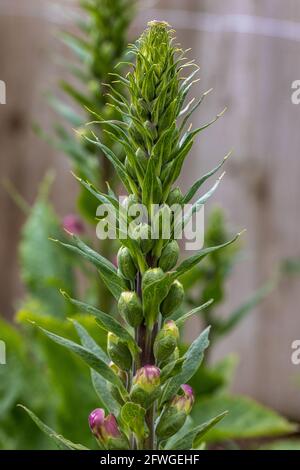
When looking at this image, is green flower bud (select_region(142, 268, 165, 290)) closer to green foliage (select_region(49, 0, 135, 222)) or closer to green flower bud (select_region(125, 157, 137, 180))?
green flower bud (select_region(125, 157, 137, 180))

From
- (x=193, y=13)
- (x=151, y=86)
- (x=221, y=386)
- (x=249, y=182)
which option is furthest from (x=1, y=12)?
(x=151, y=86)

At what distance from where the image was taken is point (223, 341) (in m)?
1.81

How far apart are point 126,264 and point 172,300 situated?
35 mm

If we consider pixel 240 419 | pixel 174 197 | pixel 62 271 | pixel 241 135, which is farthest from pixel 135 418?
pixel 241 135

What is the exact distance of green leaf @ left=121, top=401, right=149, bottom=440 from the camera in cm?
43

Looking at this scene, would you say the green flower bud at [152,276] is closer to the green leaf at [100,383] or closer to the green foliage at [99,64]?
the green leaf at [100,383]

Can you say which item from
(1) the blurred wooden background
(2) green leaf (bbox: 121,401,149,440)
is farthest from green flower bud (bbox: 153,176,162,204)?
(1) the blurred wooden background

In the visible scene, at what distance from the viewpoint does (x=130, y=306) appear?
44 cm

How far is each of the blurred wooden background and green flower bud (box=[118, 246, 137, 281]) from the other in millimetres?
1257

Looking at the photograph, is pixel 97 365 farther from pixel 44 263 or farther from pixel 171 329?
pixel 44 263

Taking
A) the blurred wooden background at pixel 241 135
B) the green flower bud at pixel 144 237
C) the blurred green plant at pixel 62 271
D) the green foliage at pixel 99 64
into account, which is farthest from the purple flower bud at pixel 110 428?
the blurred wooden background at pixel 241 135

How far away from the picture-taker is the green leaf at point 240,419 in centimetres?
91

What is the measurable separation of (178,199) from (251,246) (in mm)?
1350
